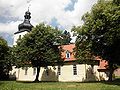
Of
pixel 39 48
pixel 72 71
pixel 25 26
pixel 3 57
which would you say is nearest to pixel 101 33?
pixel 39 48

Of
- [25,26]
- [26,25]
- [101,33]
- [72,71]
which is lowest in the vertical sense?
[72,71]

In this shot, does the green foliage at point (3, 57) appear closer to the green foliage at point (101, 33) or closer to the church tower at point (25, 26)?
the church tower at point (25, 26)

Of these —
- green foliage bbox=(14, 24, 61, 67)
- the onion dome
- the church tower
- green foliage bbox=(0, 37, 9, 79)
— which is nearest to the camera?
green foliage bbox=(14, 24, 61, 67)

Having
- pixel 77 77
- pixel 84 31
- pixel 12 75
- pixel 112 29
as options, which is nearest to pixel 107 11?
pixel 112 29

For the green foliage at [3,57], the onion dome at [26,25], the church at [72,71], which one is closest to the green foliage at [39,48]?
the church at [72,71]

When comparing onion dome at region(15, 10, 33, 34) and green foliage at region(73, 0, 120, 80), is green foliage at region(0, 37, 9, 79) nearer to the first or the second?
onion dome at region(15, 10, 33, 34)

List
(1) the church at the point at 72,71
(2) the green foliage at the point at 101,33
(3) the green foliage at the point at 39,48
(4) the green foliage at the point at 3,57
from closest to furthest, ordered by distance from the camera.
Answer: (2) the green foliage at the point at 101,33 < (3) the green foliage at the point at 39,48 < (1) the church at the point at 72,71 < (4) the green foliage at the point at 3,57

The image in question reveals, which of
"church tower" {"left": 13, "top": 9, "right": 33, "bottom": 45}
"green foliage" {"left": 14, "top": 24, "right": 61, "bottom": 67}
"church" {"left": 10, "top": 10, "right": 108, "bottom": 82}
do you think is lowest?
"church" {"left": 10, "top": 10, "right": 108, "bottom": 82}

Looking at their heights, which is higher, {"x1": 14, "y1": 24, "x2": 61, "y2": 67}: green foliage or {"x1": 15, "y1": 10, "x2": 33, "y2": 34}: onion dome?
{"x1": 15, "y1": 10, "x2": 33, "y2": 34}: onion dome

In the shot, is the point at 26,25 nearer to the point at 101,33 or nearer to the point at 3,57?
the point at 3,57

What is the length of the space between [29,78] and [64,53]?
1249cm

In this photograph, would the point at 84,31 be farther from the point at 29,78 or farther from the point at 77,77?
the point at 29,78

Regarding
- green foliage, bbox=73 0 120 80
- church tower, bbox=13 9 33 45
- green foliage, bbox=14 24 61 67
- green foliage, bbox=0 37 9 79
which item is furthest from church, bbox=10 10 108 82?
church tower, bbox=13 9 33 45

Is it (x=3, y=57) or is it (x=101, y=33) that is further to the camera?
(x=3, y=57)
